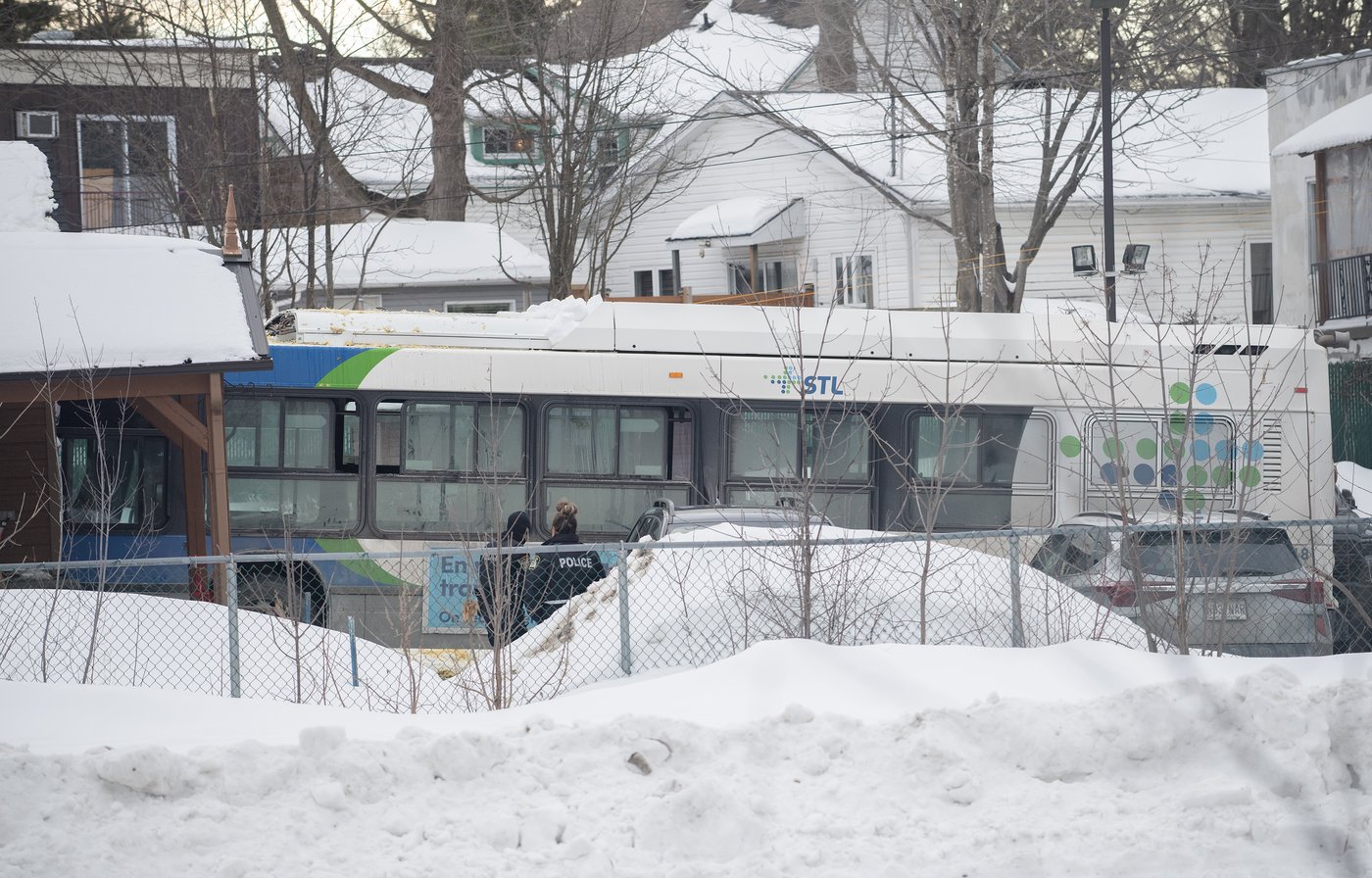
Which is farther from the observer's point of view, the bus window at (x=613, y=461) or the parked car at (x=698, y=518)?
the bus window at (x=613, y=461)

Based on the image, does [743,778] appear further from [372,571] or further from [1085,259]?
[1085,259]

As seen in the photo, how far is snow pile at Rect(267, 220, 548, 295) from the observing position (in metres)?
28.9

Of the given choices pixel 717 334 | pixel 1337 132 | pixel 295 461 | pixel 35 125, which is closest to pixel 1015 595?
pixel 717 334

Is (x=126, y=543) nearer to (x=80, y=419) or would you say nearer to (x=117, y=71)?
(x=80, y=419)

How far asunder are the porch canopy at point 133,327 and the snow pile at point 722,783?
4.49m

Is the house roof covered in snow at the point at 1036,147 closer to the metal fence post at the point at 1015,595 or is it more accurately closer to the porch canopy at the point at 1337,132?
the porch canopy at the point at 1337,132

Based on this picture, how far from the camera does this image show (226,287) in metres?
11.8

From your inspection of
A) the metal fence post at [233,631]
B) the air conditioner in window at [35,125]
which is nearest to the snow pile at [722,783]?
the metal fence post at [233,631]

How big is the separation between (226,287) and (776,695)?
7.18 m

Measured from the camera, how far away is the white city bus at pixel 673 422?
14.0 metres

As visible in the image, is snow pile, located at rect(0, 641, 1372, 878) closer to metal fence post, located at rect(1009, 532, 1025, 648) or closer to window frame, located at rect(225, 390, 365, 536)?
metal fence post, located at rect(1009, 532, 1025, 648)

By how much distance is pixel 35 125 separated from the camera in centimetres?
2464

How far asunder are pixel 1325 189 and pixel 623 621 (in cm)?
2402

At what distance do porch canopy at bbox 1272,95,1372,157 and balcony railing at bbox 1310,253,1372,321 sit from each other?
2.25 meters
